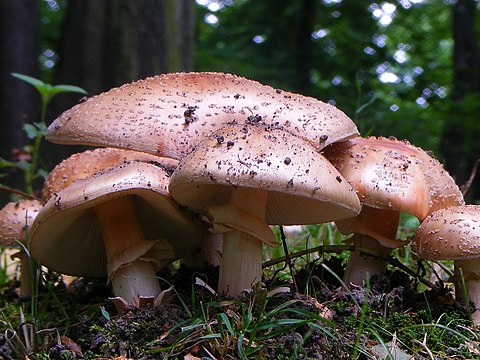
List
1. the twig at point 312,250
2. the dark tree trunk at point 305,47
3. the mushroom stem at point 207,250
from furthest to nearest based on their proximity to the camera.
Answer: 1. the dark tree trunk at point 305,47
2. the mushroom stem at point 207,250
3. the twig at point 312,250

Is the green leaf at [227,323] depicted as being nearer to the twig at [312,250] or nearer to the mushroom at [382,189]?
the twig at [312,250]

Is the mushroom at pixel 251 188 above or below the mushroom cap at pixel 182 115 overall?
below

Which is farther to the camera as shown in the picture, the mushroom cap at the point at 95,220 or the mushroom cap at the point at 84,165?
the mushroom cap at the point at 84,165

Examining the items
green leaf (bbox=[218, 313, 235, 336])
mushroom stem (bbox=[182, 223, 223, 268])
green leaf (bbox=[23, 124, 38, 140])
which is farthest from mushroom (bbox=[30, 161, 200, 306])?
green leaf (bbox=[23, 124, 38, 140])

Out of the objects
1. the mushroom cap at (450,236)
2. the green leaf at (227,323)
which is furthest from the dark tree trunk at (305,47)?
the green leaf at (227,323)

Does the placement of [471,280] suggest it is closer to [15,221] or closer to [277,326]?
[277,326]

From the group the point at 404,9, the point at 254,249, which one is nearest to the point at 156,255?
the point at 254,249

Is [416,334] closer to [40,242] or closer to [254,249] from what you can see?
[254,249]
